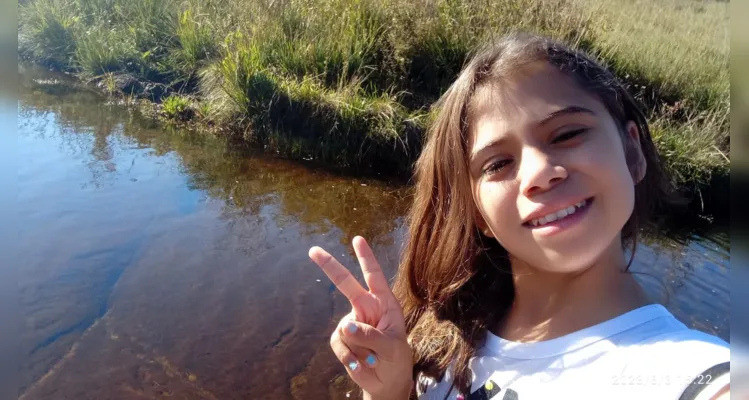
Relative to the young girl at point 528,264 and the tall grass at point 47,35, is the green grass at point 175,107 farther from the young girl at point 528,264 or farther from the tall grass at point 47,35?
the young girl at point 528,264

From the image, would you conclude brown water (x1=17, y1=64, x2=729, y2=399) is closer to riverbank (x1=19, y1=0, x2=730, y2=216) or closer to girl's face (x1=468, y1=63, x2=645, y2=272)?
riverbank (x1=19, y1=0, x2=730, y2=216)

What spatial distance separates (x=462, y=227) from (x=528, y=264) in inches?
8.0

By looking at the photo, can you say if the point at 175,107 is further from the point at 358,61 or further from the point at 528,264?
the point at 528,264

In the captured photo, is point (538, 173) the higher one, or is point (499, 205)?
point (538, 173)

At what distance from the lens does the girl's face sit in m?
1.21

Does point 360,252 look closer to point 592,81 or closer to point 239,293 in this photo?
point 592,81

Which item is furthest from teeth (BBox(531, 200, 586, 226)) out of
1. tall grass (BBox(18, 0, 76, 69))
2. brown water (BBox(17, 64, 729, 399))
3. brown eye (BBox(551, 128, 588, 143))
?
tall grass (BBox(18, 0, 76, 69))

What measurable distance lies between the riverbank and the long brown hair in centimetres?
368

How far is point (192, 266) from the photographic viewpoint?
346 centimetres

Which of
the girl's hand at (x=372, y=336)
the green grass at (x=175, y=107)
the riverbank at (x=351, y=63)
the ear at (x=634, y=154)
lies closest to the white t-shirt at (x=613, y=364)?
the girl's hand at (x=372, y=336)

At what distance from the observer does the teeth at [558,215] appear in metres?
1.21
